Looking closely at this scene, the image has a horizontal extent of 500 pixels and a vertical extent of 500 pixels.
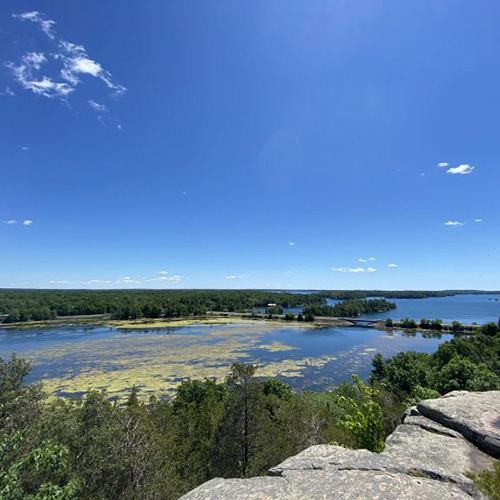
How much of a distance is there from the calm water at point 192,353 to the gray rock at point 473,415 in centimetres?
3499

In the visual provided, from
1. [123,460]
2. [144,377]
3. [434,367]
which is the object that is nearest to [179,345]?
[144,377]

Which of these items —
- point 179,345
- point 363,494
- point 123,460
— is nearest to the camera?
point 363,494

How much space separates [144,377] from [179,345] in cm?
2637

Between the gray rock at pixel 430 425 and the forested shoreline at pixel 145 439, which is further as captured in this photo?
the forested shoreline at pixel 145 439

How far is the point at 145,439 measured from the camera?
12.9m

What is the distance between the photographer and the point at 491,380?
29.0m

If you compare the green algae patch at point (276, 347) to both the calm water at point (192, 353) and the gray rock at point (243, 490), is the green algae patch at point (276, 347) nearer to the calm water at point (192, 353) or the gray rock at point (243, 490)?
the calm water at point (192, 353)

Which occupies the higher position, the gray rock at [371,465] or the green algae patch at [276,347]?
the gray rock at [371,465]

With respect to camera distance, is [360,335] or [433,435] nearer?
[433,435]

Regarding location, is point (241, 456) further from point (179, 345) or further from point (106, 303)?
point (106, 303)

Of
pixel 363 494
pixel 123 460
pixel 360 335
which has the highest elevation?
pixel 363 494

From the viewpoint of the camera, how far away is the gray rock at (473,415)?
740 centimetres

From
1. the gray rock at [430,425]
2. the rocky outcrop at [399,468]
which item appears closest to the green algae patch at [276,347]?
the gray rock at [430,425]

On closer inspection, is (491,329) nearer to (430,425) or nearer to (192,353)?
(192,353)
